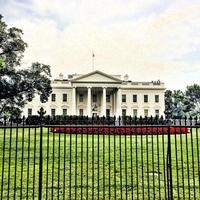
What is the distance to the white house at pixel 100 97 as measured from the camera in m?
54.6

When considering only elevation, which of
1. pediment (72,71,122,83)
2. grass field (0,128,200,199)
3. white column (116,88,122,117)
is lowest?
grass field (0,128,200,199)

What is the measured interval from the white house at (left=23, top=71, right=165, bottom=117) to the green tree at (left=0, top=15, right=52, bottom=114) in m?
24.5

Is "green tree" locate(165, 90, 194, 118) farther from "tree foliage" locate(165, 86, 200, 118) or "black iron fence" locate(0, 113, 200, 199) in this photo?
"black iron fence" locate(0, 113, 200, 199)

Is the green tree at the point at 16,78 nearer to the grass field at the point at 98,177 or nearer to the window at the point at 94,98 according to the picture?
the grass field at the point at 98,177

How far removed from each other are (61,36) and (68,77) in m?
33.9

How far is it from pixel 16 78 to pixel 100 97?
105 ft

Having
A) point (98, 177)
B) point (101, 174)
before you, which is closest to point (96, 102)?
point (101, 174)

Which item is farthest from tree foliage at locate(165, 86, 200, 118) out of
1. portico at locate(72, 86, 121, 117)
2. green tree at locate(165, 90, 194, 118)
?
portico at locate(72, 86, 121, 117)

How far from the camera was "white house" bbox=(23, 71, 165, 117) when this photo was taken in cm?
5456

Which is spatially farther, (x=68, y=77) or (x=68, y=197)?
(x=68, y=77)

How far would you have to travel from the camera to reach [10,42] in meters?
26.8

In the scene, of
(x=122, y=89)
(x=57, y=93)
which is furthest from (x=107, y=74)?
(x=57, y=93)

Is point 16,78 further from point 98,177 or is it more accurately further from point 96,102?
point 96,102

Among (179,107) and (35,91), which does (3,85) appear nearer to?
(35,91)
